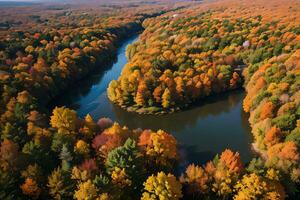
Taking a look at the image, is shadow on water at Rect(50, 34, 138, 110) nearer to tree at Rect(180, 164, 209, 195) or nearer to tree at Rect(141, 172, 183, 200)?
tree at Rect(180, 164, 209, 195)

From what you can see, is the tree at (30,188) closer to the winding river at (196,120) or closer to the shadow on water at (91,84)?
the winding river at (196,120)

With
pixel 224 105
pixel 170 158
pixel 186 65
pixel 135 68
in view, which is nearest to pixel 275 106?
pixel 224 105

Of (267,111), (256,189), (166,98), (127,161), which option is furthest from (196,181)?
(166,98)

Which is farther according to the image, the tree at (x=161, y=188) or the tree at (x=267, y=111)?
the tree at (x=267, y=111)

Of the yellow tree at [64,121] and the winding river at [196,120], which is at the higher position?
the yellow tree at [64,121]

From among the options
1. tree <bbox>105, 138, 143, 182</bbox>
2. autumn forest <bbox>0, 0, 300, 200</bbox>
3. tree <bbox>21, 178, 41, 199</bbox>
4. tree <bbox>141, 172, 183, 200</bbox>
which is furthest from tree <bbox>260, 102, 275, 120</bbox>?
tree <bbox>21, 178, 41, 199</bbox>

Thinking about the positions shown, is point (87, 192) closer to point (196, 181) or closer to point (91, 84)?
point (196, 181)

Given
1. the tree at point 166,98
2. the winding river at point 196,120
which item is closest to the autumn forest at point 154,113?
the tree at point 166,98
